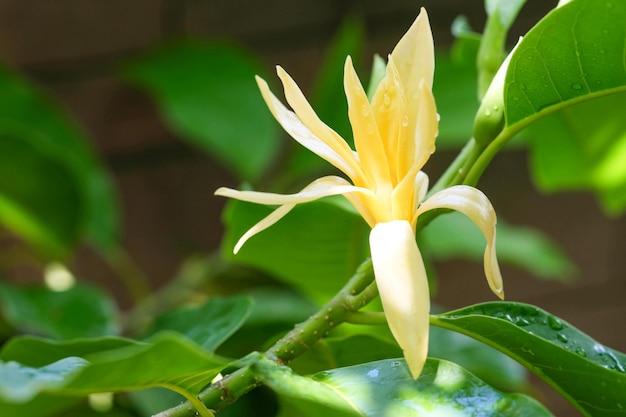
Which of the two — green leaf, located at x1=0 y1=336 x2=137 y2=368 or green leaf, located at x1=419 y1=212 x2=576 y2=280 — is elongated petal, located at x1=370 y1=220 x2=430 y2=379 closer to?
green leaf, located at x1=0 y1=336 x2=137 y2=368

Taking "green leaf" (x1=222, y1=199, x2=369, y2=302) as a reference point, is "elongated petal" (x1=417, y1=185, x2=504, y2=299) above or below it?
below

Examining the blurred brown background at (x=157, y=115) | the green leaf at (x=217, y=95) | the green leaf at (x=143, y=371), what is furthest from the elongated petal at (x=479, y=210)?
the blurred brown background at (x=157, y=115)

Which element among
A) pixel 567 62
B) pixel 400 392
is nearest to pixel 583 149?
pixel 567 62

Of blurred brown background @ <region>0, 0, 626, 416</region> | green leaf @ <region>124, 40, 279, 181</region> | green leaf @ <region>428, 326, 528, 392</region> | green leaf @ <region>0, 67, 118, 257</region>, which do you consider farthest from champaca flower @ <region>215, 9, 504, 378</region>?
blurred brown background @ <region>0, 0, 626, 416</region>

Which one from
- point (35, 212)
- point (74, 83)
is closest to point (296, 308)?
point (35, 212)

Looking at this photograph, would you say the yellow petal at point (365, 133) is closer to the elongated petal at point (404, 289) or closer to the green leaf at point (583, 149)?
the elongated petal at point (404, 289)

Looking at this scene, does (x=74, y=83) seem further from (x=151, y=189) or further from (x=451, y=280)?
(x=451, y=280)

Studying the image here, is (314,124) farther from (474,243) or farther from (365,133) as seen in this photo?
(474,243)
